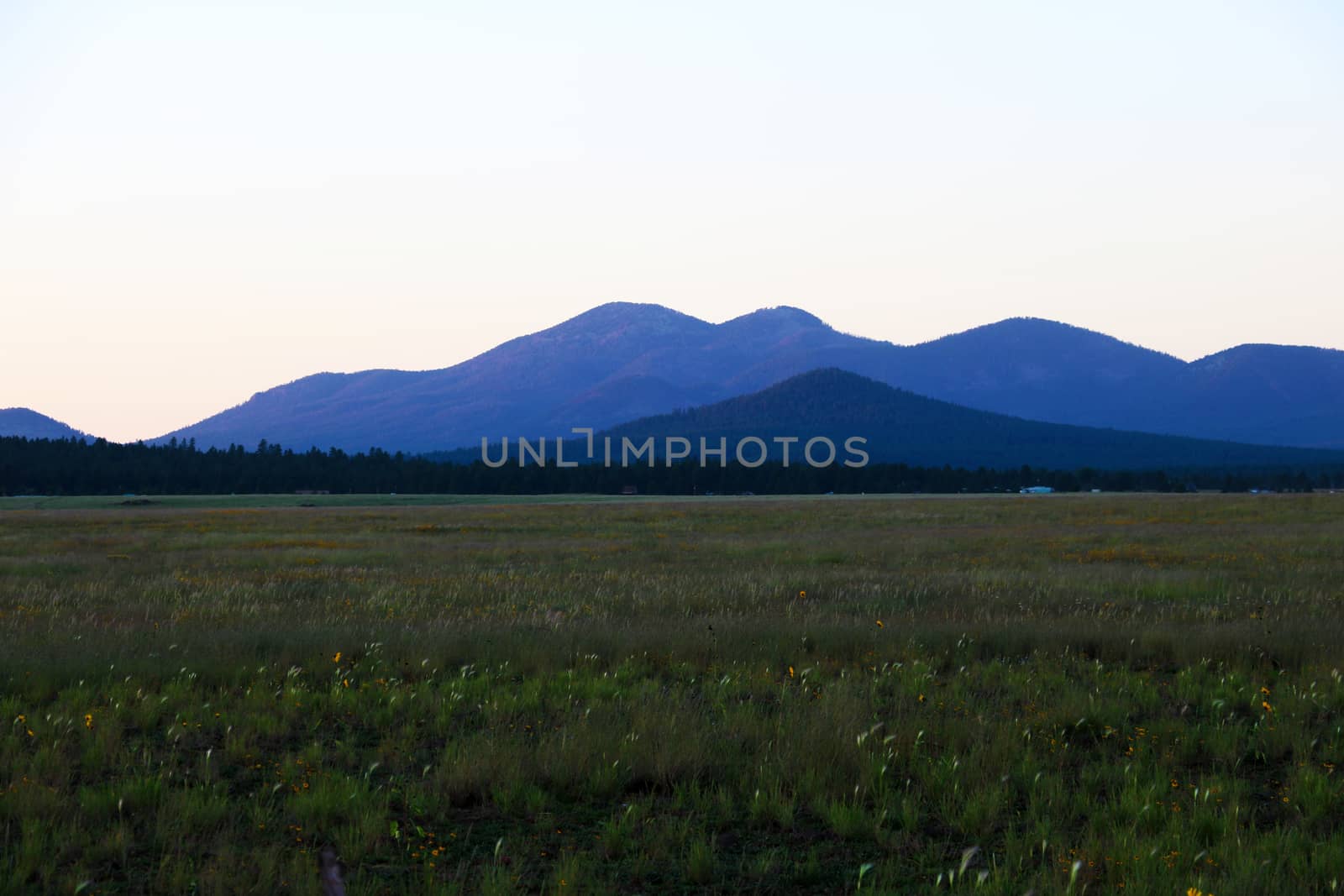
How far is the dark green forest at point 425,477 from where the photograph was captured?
120 metres

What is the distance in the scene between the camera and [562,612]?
1678cm

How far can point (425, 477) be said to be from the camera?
137 meters

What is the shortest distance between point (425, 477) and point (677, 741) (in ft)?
438

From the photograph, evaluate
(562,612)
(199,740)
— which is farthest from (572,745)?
(562,612)

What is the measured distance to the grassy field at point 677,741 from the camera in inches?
248

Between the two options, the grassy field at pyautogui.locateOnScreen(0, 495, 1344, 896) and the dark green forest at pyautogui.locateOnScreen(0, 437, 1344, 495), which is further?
the dark green forest at pyautogui.locateOnScreen(0, 437, 1344, 495)

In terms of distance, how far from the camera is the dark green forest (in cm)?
11988

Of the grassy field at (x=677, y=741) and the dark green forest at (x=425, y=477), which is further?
the dark green forest at (x=425, y=477)

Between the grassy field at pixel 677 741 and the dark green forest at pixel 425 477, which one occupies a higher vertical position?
the dark green forest at pixel 425 477

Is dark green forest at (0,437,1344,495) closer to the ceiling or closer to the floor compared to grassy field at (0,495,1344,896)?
closer to the ceiling

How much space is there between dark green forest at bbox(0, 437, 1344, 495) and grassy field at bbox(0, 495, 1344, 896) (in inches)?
4536

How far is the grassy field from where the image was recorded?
20.6 feet

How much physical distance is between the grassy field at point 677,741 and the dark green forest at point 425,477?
115 m

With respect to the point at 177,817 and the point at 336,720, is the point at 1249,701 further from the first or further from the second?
the point at 177,817
